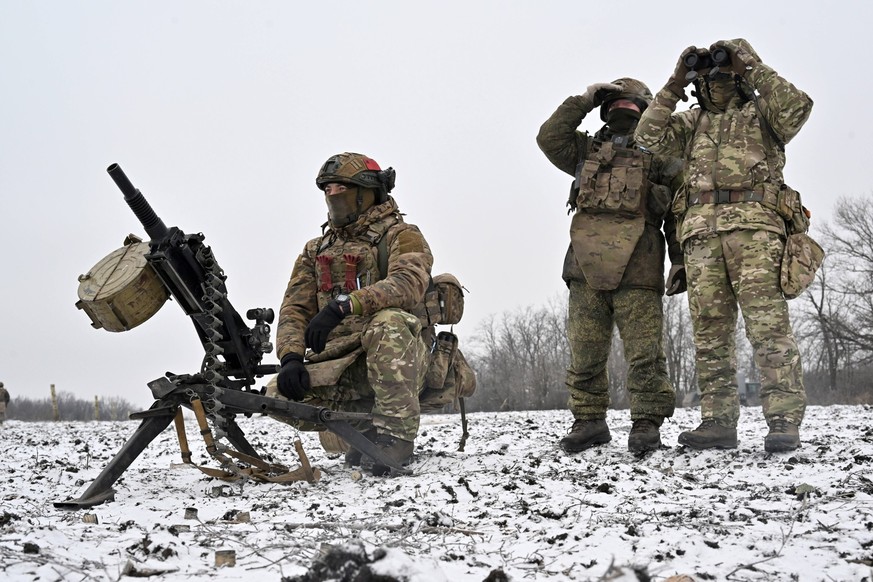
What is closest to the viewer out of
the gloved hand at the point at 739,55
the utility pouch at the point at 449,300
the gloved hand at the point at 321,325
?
the gloved hand at the point at 321,325

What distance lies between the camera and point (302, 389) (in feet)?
15.2

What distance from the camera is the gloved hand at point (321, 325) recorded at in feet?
14.5

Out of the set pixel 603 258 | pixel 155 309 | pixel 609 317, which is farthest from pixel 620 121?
pixel 155 309

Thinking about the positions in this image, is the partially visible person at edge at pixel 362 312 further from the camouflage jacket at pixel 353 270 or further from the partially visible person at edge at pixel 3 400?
the partially visible person at edge at pixel 3 400

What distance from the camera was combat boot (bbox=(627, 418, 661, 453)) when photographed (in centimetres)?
490

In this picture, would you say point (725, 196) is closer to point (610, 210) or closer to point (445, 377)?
point (610, 210)

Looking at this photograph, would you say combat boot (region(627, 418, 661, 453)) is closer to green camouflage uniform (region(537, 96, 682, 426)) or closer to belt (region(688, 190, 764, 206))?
green camouflage uniform (region(537, 96, 682, 426))

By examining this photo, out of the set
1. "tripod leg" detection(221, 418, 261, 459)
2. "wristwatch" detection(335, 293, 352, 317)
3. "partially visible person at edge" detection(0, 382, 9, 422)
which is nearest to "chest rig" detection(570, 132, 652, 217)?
"wristwatch" detection(335, 293, 352, 317)

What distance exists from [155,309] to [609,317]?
9.73ft

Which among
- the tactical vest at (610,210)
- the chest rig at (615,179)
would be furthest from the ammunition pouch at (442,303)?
the chest rig at (615,179)

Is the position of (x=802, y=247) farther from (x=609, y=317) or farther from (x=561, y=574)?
(x=561, y=574)

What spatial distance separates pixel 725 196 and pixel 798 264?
602mm

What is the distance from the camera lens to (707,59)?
4824 mm

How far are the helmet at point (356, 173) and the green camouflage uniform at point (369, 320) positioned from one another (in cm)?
14
